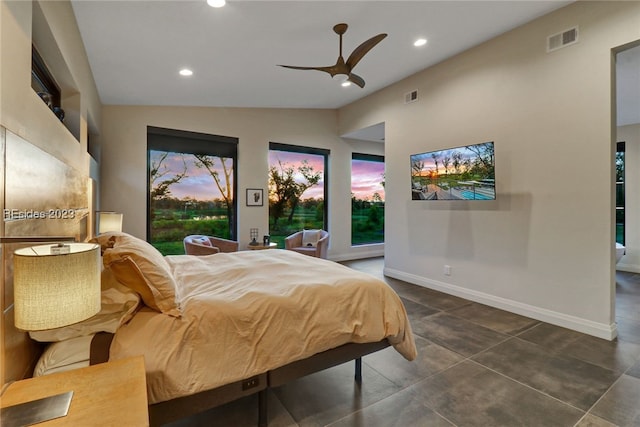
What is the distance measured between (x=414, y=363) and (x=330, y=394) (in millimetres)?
811

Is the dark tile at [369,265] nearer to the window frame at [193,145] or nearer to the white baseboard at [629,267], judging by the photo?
the window frame at [193,145]

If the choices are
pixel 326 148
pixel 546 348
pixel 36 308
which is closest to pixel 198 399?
pixel 36 308

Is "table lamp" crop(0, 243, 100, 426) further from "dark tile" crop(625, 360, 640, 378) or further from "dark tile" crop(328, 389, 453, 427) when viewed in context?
"dark tile" crop(625, 360, 640, 378)

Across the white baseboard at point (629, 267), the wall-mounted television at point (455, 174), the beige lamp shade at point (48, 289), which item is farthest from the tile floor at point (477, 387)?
the white baseboard at point (629, 267)

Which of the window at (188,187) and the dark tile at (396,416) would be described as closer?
the dark tile at (396,416)

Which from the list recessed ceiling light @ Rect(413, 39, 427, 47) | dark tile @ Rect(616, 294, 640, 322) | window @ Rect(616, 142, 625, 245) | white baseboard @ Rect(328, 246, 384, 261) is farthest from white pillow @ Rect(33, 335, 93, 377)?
window @ Rect(616, 142, 625, 245)

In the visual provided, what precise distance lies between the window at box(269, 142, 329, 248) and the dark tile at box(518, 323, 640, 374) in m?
4.46

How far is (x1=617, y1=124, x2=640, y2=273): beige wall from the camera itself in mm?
5642

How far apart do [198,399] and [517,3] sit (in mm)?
4422

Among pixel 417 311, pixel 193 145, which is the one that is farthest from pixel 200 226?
pixel 417 311

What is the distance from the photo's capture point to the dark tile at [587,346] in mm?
→ 2469

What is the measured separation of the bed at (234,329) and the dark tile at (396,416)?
0.30 meters

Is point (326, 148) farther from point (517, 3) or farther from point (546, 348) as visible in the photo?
point (546, 348)

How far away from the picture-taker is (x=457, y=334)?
118 inches
